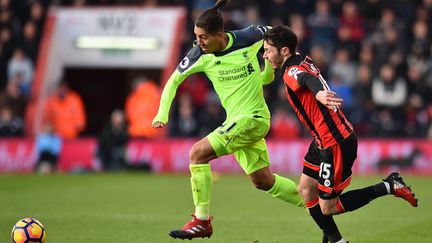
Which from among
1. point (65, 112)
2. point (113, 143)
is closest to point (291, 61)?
point (113, 143)

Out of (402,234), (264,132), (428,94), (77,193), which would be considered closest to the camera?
(264,132)

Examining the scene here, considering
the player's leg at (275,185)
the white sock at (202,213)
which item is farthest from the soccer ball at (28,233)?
the player's leg at (275,185)

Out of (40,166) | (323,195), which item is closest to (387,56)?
(40,166)

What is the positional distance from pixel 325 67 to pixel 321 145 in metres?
12.0

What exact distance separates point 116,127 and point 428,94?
278 inches

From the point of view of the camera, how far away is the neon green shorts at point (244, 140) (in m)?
9.35

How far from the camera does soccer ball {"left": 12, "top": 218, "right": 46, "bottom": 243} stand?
29.0ft

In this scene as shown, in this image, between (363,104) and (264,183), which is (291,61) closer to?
(264,183)

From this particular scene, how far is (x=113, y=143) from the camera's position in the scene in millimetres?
20719

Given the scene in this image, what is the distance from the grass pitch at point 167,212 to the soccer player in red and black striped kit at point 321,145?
111 centimetres

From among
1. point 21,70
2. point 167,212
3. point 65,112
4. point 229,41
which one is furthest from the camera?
point 21,70

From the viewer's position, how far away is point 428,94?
801 inches

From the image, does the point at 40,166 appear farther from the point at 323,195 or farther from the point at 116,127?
the point at 323,195

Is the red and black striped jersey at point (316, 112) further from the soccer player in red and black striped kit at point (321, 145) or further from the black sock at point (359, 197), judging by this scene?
the black sock at point (359, 197)
